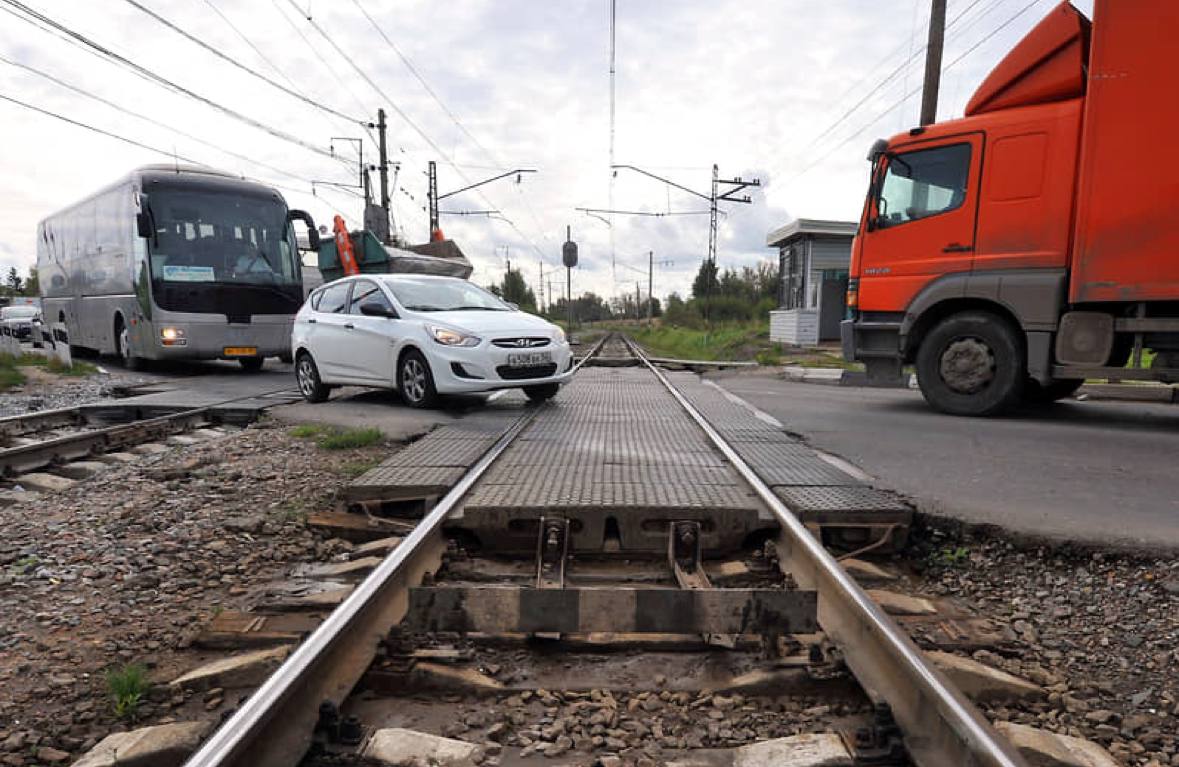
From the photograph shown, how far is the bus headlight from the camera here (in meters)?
13.1

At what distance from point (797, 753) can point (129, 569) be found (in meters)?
3.15

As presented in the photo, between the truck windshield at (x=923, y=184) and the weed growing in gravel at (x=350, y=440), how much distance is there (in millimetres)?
6224

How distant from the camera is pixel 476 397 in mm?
9398

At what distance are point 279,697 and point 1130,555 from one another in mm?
3768

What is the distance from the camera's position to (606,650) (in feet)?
8.56

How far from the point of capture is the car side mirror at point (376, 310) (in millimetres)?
8664

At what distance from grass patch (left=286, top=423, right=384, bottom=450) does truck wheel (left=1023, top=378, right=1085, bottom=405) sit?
25.0 ft

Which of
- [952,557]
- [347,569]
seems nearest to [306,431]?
[347,569]

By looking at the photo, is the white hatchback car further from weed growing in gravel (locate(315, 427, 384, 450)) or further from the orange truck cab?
the orange truck cab

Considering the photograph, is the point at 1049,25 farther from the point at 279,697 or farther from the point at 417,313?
the point at 279,697

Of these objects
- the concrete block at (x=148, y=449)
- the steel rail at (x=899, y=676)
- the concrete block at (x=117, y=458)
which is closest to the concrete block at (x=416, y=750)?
the steel rail at (x=899, y=676)

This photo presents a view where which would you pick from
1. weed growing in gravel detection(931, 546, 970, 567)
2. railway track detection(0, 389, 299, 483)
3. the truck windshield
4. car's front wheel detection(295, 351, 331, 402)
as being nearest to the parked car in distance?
car's front wheel detection(295, 351, 331, 402)

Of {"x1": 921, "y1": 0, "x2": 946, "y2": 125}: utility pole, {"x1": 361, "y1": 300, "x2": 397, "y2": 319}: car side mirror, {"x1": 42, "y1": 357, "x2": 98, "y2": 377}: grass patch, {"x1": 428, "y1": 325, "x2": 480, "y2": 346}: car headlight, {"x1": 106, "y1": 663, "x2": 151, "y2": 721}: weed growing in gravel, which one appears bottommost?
{"x1": 42, "y1": 357, "x2": 98, "y2": 377}: grass patch

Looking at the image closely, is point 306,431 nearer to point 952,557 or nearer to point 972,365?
point 952,557
